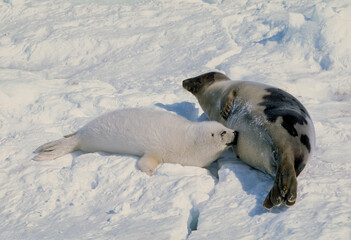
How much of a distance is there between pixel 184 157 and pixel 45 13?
508 centimetres

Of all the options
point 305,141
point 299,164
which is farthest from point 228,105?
point 299,164

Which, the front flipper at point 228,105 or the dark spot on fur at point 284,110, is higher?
the dark spot on fur at point 284,110

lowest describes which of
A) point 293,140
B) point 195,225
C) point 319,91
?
point 319,91

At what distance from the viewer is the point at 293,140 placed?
2.96 metres

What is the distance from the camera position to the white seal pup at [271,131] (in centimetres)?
267

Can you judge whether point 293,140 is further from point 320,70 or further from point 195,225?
point 320,70

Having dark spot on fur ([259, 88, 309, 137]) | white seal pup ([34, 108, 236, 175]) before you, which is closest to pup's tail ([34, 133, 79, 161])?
white seal pup ([34, 108, 236, 175])

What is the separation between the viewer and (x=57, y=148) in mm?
3543

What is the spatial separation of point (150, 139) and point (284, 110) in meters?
1.05

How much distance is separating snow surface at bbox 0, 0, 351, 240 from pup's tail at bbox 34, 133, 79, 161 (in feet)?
0.22

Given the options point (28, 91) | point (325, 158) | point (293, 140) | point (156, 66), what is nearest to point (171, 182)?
point (293, 140)

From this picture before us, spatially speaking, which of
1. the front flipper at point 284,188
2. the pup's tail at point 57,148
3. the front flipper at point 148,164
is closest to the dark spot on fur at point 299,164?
the front flipper at point 284,188

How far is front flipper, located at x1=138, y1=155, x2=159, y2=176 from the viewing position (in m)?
3.13

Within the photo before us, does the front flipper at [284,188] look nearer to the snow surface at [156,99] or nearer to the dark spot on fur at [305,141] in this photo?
the snow surface at [156,99]
